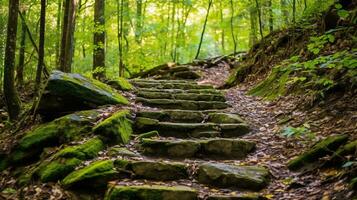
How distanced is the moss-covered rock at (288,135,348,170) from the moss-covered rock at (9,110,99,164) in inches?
129

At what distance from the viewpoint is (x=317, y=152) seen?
16.0 ft

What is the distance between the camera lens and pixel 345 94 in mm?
6051

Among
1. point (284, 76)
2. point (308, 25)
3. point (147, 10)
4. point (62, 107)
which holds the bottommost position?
point (62, 107)

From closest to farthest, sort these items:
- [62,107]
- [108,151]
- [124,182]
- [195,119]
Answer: [124,182] → [108,151] → [62,107] → [195,119]

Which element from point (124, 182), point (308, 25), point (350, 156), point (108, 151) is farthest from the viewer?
point (308, 25)

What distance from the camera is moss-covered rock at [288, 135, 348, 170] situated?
15.6ft

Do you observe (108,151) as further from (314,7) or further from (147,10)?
(147,10)

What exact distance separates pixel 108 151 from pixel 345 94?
390 cm

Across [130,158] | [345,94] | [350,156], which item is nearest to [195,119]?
[130,158]

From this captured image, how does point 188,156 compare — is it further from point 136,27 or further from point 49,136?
point 136,27

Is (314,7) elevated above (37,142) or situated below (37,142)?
above

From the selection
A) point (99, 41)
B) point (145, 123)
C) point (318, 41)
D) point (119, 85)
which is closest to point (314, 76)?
point (318, 41)

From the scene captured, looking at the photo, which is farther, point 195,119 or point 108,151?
point 195,119

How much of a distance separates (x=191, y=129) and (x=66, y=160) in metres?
2.28
